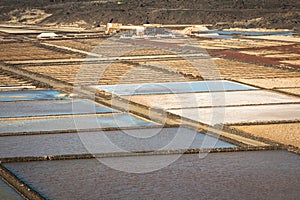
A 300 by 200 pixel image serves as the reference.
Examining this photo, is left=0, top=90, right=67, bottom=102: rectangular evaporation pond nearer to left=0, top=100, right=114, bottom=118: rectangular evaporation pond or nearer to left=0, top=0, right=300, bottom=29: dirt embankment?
left=0, top=100, right=114, bottom=118: rectangular evaporation pond

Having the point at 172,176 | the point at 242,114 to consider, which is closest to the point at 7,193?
the point at 172,176

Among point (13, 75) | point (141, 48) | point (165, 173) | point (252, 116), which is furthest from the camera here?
point (141, 48)

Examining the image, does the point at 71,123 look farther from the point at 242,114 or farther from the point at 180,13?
the point at 180,13

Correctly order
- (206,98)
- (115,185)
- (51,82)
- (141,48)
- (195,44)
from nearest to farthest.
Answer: (115,185), (206,98), (51,82), (141,48), (195,44)

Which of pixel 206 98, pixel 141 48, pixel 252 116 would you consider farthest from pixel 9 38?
pixel 252 116

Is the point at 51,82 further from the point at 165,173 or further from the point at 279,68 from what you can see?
the point at 165,173

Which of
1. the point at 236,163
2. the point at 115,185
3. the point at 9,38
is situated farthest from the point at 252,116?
the point at 9,38

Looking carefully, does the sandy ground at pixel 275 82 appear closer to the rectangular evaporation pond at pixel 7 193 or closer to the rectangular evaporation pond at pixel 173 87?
the rectangular evaporation pond at pixel 173 87

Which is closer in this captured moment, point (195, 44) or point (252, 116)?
point (252, 116)
